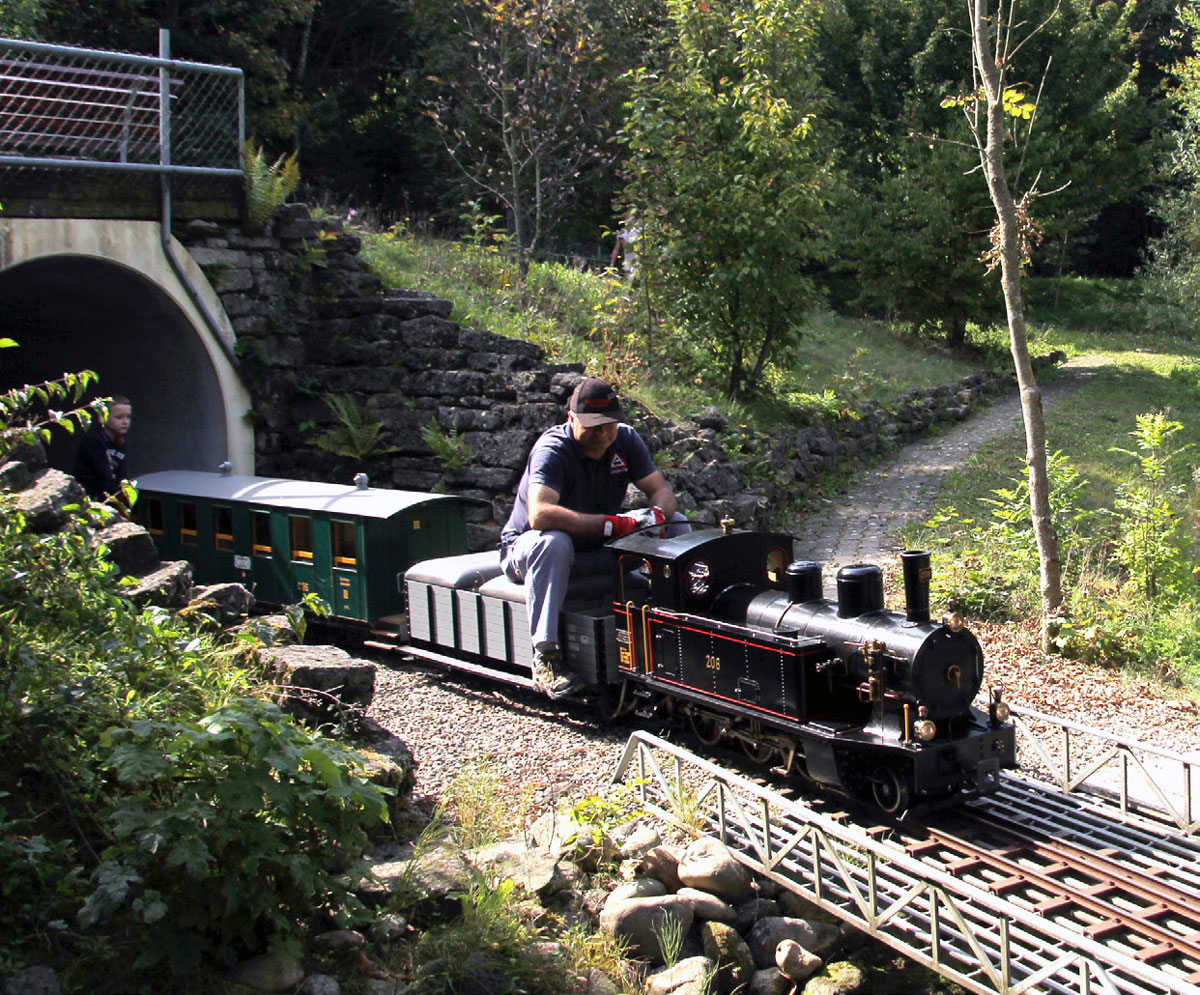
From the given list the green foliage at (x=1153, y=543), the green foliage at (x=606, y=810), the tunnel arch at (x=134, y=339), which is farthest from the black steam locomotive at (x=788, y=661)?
the tunnel arch at (x=134, y=339)

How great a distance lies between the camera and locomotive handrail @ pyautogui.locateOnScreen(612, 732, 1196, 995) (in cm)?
515

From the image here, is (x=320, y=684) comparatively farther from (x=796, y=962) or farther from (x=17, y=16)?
(x=17, y=16)

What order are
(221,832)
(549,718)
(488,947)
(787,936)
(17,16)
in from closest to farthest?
1. (221,832)
2. (488,947)
3. (787,936)
4. (549,718)
5. (17,16)

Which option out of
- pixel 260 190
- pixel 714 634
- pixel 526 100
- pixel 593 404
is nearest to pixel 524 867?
pixel 714 634

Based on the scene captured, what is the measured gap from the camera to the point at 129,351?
604 inches

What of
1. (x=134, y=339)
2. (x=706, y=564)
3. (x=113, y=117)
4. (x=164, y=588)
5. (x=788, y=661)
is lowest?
(x=788, y=661)

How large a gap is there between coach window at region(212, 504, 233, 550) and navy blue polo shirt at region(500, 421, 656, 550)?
401 centimetres

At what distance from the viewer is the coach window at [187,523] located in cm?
1260

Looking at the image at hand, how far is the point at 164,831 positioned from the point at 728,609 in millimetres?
4196

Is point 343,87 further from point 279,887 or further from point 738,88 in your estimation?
point 279,887

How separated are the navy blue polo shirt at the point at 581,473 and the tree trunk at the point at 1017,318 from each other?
3.66 m

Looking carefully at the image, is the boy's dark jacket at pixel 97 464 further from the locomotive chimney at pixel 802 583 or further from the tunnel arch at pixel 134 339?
the locomotive chimney at pixel 802 583

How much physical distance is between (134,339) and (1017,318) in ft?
36.1

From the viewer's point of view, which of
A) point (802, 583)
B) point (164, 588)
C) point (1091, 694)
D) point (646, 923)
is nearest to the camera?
point (646, 923)
